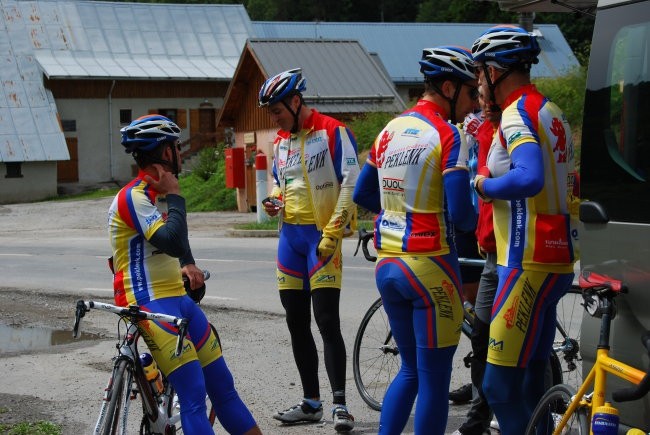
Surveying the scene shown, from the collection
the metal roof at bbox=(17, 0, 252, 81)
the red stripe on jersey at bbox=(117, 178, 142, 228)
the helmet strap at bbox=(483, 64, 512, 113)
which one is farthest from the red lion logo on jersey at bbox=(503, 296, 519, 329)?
the metal roof at bbox=(17, 0, 252, 81)

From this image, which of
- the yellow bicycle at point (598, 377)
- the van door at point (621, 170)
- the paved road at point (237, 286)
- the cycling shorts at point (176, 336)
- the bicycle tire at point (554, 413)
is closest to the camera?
the yellow bicycle at point (598, 377)

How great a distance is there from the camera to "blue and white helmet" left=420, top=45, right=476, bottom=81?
511 centimetres

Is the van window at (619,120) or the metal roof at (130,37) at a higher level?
the metal roof at (130,37)

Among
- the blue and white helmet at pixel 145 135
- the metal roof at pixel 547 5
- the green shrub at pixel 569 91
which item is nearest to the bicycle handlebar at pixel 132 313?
the blue and white helmet at pixel 145 135

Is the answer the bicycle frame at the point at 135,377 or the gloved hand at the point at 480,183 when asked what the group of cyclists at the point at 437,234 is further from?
the bicycle frame at the point at 135,377

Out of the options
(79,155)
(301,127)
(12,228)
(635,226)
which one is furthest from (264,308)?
(79,155)

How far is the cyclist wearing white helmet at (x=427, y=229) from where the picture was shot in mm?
5047

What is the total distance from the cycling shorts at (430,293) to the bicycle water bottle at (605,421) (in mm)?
1111

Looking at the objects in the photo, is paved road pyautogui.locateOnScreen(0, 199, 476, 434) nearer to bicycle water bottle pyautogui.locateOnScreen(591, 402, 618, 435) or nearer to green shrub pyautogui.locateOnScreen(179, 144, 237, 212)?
bicycle water bottle pyautogui.locateOnScreen(591, 402, 618, 435)

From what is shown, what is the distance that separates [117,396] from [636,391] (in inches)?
89.3

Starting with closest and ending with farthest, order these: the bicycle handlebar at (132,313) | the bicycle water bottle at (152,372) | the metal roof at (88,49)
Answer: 1. the bicycle handlebar at (132,313)
2. the bicycle water bottle at (152,372)
3. the metal roof at (88,49)

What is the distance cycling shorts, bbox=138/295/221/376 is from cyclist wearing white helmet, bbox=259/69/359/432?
5.38 feet

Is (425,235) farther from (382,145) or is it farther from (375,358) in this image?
(375,358)

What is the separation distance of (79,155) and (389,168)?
47.7m
